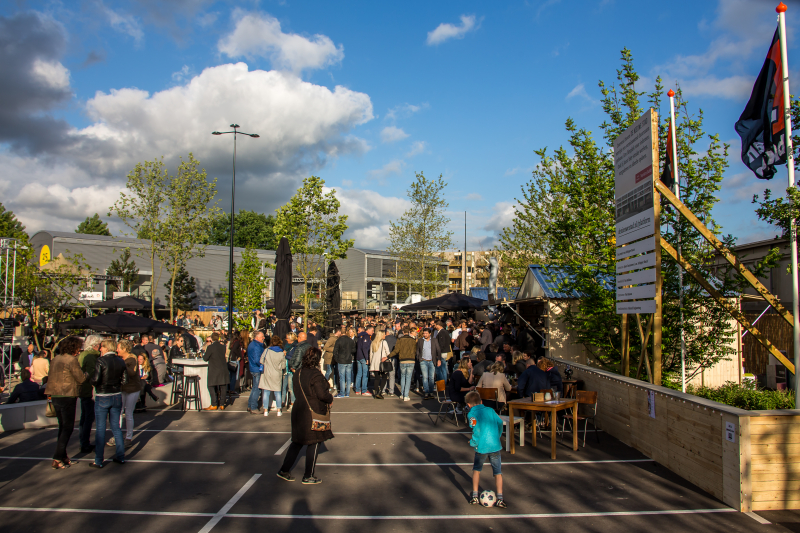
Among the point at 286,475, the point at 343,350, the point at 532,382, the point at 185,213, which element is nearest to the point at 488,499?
the point at 286,475

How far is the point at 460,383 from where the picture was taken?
9.68m

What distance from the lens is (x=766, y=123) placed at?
6926mm

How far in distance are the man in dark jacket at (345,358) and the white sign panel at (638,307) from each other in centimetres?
671

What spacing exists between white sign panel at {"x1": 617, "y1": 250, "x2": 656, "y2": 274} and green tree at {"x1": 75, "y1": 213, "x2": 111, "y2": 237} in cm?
8127

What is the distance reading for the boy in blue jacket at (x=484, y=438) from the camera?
17.9ft

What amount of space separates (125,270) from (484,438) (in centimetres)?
4156

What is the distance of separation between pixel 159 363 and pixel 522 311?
39.4ft

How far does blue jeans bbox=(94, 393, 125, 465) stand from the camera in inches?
272

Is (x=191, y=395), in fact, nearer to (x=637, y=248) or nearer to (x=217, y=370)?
(x=217, y=370)

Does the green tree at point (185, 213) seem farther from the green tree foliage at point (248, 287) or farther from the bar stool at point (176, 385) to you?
the bar stool at point (176, 385)

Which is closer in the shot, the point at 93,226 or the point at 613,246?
the point at 613,246

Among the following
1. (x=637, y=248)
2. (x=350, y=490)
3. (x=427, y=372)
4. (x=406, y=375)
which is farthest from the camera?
(x=427, y=372)

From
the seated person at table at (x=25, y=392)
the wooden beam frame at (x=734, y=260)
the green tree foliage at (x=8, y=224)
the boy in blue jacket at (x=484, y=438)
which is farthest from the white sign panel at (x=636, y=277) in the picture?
the green tree foliage at (x=8, y=224)

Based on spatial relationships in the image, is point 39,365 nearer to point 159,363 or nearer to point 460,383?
point 159,363
